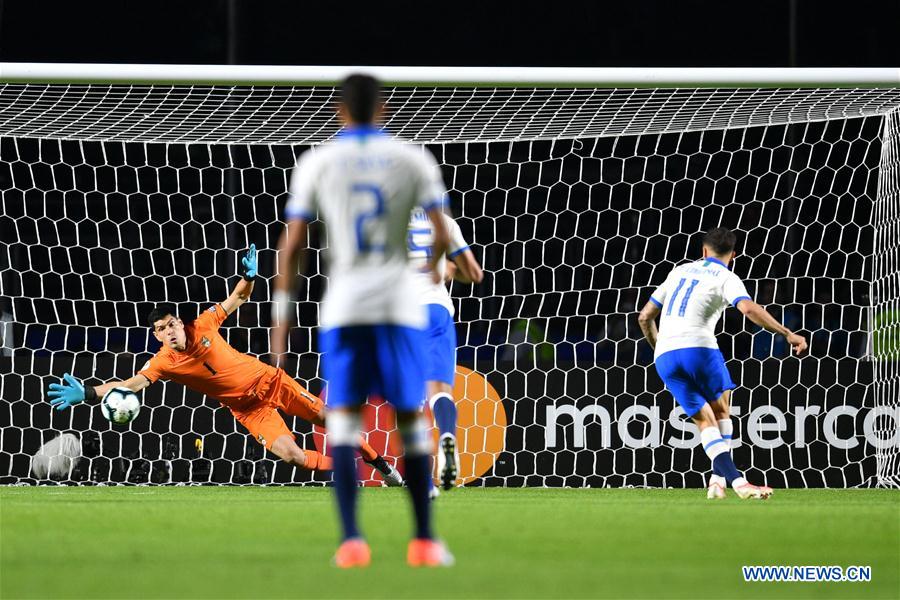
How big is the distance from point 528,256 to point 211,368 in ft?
12.3

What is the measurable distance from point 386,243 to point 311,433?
624 centimetres

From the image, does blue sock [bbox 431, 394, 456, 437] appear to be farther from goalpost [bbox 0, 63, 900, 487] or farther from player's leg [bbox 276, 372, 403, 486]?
player's leg [bbox 276, 372, 403, 486]

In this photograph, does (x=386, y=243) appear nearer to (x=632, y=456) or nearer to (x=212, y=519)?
(x=212, y=519)

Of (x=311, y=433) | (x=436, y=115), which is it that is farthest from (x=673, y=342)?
(x=311, y=433)

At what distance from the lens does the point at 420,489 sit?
4.08 meters

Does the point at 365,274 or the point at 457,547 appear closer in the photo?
the point at 365,274

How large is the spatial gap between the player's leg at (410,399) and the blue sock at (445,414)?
106 inches

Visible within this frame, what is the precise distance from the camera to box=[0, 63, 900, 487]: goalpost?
8883 mm

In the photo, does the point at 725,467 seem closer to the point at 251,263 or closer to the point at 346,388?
the point at 251,263

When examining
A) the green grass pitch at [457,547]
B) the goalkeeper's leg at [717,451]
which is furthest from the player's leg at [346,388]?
the goalkeeper's leg at [717,451]

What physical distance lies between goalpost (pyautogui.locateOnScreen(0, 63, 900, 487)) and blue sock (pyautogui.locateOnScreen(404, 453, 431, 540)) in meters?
3.45

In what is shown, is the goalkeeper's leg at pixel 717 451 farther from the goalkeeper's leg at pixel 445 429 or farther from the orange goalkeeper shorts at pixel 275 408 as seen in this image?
the orange goalkeeper shorts at pixel 275 408

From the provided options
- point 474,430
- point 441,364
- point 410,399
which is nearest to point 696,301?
point 441,364

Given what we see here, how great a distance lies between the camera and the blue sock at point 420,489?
4023 millimetres
